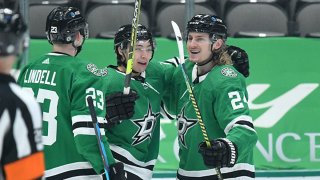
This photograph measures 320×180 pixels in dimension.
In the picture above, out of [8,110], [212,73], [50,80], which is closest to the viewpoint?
[8,110]

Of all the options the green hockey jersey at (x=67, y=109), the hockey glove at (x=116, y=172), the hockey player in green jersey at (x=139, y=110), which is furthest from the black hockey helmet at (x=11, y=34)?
the hockey player in green jersey at (x=139, y=110)

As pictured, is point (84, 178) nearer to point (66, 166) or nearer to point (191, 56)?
point (66, 166)

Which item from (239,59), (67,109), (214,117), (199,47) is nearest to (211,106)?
(214,117)

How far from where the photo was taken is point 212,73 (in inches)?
159

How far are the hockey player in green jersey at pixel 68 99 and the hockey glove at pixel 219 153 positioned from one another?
0.36 metres

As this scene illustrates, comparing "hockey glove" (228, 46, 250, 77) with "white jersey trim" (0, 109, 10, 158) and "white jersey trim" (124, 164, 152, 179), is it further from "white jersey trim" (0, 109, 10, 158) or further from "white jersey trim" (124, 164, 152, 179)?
"white jersey trim" (0, 109, 10, 158)

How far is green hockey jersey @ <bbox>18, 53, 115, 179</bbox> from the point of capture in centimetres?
375

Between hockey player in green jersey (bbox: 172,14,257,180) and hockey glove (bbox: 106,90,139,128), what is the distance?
0.27m

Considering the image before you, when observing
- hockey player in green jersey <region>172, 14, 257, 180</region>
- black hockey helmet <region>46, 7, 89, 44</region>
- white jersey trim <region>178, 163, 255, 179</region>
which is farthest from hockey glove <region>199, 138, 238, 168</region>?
black hockey helmet <region>46, 7, 89, 44</region>

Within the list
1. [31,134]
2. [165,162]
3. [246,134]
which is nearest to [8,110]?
[31,134]

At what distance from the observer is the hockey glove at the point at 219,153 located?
376cm

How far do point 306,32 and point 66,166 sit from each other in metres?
2.86

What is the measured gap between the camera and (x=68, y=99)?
3.78 metres

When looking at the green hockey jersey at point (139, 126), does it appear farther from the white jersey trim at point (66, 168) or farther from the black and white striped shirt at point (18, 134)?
the black and white striped shirt at point (18, 134)
